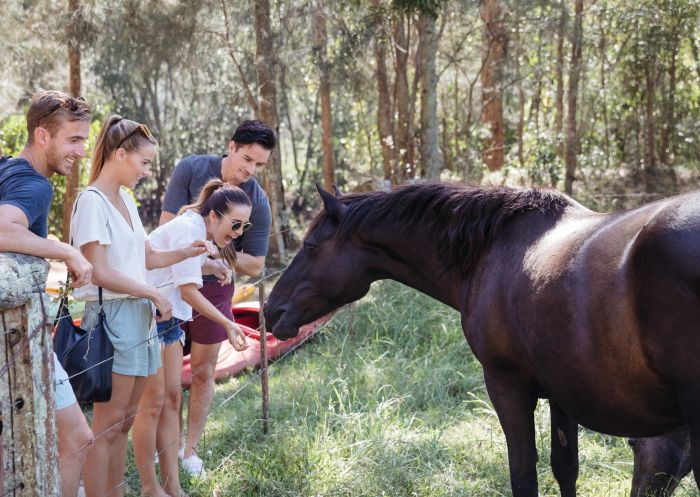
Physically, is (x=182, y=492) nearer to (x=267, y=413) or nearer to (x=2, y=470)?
(x=267, y=413)

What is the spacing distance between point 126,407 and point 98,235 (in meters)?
0.82

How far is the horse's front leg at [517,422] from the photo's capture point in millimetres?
3258

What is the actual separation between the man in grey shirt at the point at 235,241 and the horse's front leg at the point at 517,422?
5.20ft

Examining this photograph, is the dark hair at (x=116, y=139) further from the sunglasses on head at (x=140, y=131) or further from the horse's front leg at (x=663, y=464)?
the horse's front leg at (x=663, y=464)

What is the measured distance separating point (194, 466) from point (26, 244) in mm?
2108

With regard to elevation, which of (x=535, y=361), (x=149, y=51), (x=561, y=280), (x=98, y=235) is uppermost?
(x=149, y=51)

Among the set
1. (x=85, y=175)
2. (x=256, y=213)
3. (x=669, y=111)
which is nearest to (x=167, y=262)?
(x=256, y=213)

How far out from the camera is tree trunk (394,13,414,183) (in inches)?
432

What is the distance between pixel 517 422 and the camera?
327cm

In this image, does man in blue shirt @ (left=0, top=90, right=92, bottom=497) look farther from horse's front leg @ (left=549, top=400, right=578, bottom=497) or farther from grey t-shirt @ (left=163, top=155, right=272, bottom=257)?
horse's front leg @ (left=549, top=400, right=578, bottom=497)

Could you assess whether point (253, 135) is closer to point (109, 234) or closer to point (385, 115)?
point (109, 234)

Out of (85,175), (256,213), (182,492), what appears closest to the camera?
(182,492)

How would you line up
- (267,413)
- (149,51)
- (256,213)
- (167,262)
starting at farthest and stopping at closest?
(149,51) < (267,413) < (256,213) < (167,262)

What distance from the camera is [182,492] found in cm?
389
